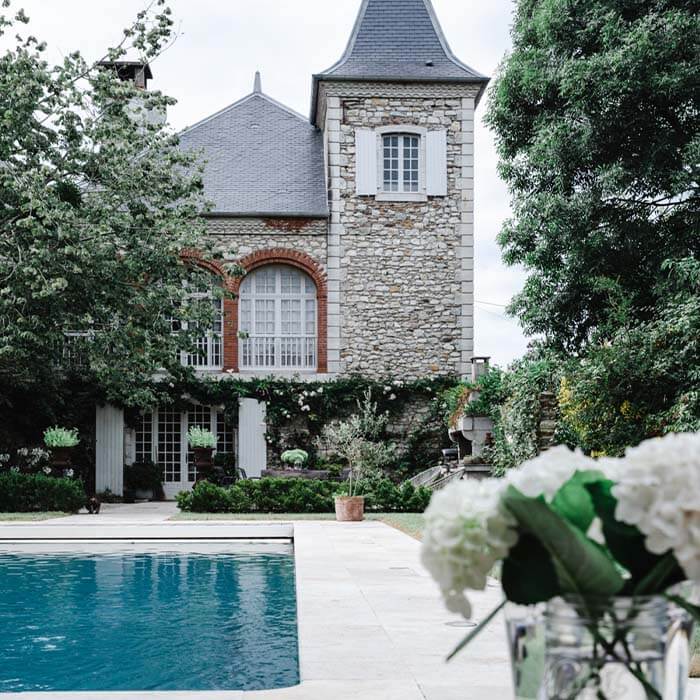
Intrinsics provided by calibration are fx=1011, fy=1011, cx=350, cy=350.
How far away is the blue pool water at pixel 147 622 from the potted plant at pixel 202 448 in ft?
25.3

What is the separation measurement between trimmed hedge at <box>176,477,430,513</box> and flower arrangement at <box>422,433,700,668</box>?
1379 cm

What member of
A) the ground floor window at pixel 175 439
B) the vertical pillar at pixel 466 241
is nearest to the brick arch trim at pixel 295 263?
the ground floor window at pixel 175 439

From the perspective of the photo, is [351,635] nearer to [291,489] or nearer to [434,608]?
[434,608]

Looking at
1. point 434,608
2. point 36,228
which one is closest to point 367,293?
point 36,228

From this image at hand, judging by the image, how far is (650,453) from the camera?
121 centimetres

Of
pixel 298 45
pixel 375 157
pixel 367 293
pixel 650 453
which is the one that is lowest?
pixel 650 453

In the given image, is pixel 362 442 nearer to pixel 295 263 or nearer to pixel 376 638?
pixel 295 263

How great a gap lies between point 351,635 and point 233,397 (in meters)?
14.3

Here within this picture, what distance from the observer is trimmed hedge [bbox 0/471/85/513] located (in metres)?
15.3

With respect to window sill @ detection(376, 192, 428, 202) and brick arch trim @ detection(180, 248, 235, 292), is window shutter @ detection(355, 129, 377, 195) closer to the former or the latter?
window sill @ detection(376, 192, 428, 202)

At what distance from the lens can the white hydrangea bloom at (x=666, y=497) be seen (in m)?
1.16

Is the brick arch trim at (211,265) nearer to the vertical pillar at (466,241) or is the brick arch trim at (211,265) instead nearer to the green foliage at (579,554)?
the vertical pillar at (466,241)

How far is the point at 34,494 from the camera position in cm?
1538

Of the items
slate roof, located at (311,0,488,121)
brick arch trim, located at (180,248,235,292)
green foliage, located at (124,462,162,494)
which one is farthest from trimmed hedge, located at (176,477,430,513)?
slate roof, located at (311,0,488,121)
